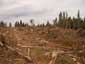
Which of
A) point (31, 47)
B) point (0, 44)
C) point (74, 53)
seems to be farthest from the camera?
point (31, 47)

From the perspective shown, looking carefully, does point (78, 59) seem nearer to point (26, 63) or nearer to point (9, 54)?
point (26, 63)

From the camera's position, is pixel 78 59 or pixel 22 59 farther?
pixel 78 59

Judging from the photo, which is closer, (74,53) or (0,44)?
(0,44)

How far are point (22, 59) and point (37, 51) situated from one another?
214 cm

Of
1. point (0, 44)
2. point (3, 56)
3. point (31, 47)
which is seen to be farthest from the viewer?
point (31, 47)

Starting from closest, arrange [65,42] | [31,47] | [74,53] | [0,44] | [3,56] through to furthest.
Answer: [3,56] < [0,44] < [74,53] < [31,47] < [65,42]

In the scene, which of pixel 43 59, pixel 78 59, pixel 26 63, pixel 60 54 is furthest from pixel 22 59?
pixel 78 59

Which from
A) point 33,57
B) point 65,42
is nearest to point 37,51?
point 33,57

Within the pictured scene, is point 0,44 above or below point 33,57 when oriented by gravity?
above

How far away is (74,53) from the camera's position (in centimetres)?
1404

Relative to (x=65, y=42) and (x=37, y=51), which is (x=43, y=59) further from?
(x=65, y=42)

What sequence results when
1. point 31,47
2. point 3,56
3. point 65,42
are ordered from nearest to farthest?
point 3,56 → point 31,47 → point 65,42

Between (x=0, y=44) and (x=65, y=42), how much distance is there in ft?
22.9

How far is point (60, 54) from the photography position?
42.5 ft
